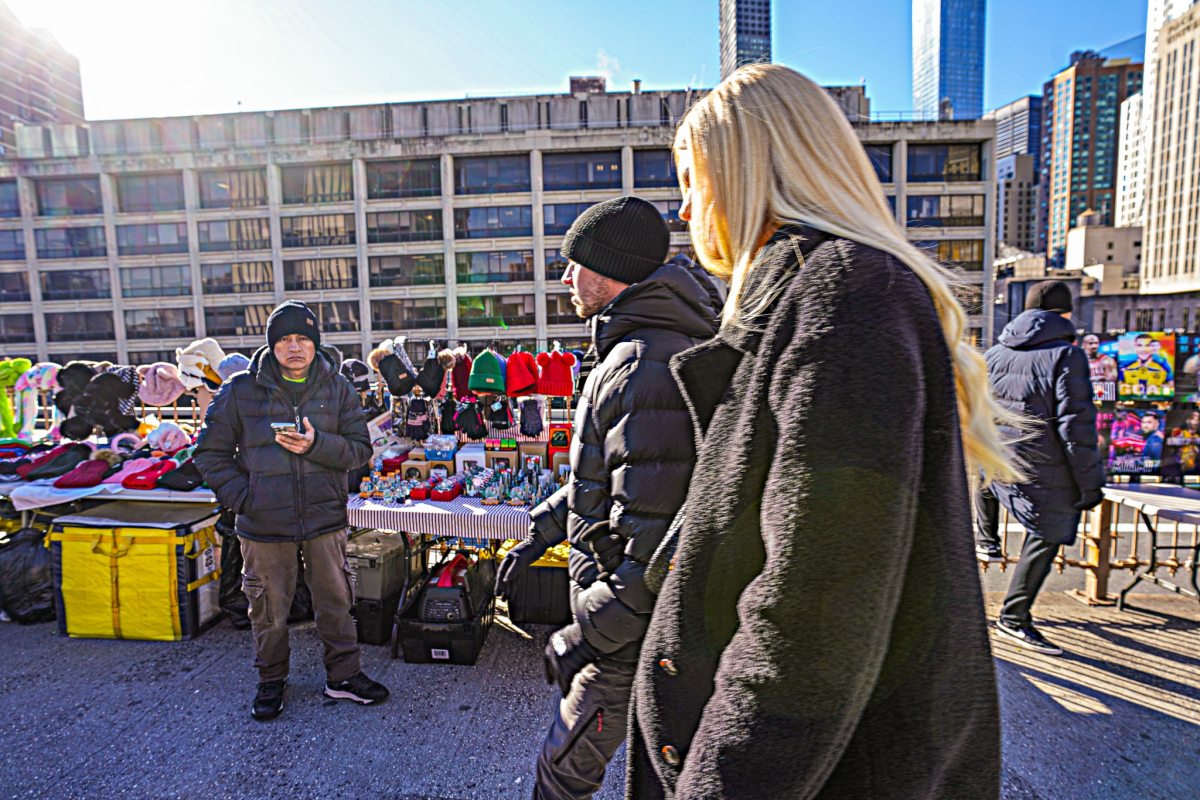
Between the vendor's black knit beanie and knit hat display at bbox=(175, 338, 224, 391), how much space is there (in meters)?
5.92

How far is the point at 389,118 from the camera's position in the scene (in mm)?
50688

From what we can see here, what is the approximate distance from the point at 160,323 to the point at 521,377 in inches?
2090

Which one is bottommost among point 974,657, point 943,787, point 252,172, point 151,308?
point 943,787

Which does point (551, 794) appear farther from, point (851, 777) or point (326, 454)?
point (326, 454)

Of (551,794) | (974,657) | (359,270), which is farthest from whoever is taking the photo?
(359,270)

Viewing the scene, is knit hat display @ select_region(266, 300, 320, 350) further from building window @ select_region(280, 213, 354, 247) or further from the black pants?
building window @ select_region(280, 213, 354, 247)

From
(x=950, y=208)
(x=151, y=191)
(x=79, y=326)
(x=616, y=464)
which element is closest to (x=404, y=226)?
(x=151, y=191)

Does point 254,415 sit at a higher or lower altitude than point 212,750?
higher

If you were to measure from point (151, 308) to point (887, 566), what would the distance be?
58458 mm

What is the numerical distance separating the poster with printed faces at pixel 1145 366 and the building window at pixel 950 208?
132 feet

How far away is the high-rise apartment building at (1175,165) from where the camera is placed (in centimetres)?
9088

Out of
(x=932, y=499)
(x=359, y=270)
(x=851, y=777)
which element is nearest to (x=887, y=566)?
(x=932, y=499)

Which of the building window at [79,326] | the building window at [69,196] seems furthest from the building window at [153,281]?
the building window at [69,196]

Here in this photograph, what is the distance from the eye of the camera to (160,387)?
23.5 ft
